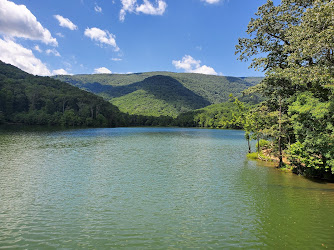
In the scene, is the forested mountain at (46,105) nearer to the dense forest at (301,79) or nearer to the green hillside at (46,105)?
the green hillside at (46,105)

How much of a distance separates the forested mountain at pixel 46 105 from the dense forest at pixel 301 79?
455 feet

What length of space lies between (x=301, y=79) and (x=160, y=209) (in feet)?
51.7

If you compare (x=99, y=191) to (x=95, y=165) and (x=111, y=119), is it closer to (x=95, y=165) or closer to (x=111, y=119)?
(x=95, y=165)

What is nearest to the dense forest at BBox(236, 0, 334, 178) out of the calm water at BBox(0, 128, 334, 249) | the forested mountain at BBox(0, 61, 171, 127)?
the calm water at BBox(0, 128, 334, 249)

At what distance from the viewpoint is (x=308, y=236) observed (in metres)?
12.4

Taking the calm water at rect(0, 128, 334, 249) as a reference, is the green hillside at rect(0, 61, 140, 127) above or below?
above

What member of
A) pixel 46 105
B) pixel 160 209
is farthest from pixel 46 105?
pixel 160 209

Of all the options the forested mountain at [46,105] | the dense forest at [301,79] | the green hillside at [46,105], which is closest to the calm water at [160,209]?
the dense forest at [301,79]

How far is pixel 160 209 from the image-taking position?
1639cm

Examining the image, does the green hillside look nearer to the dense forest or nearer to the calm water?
the calm water

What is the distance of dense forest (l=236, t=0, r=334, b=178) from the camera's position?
18.1m

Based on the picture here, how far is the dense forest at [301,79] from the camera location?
18.1 meters

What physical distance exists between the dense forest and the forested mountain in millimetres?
138543

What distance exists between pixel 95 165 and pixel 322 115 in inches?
1021
